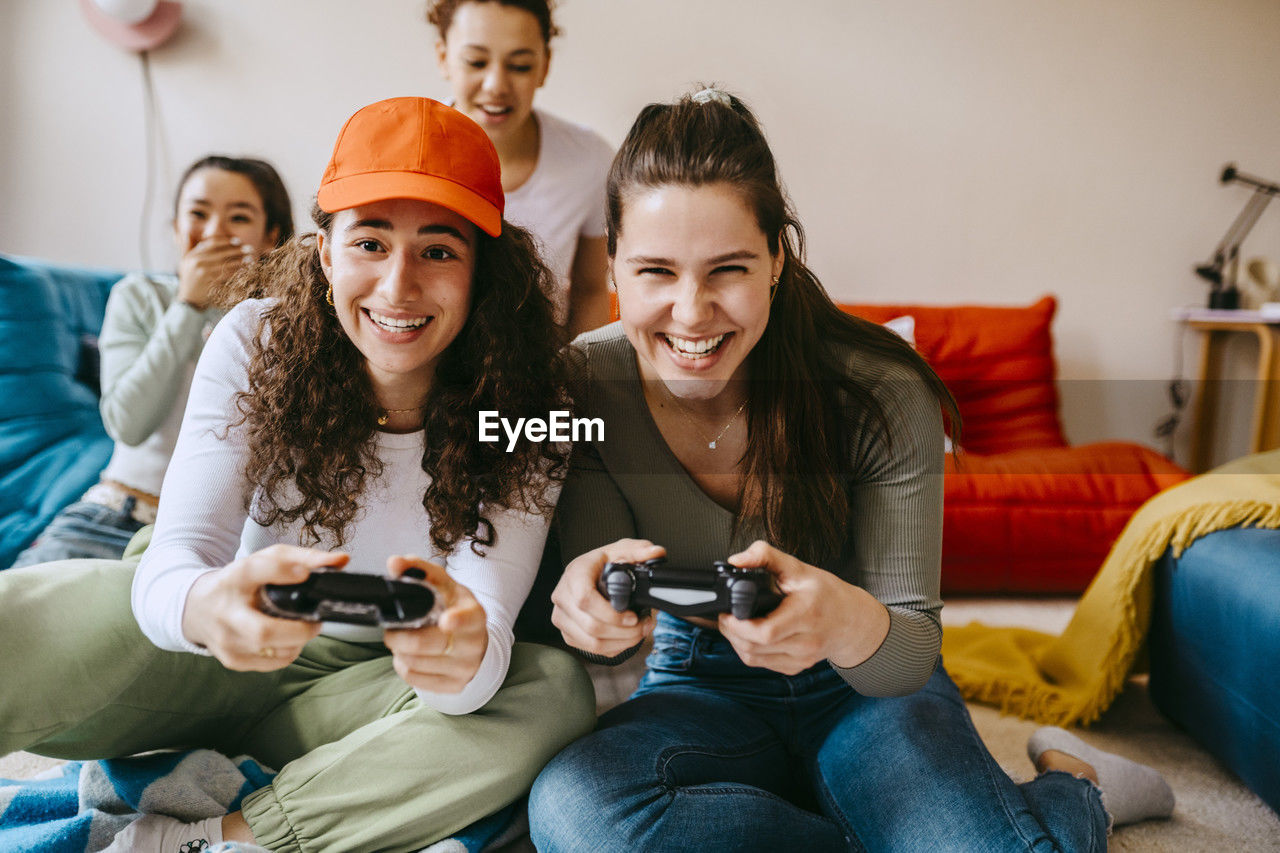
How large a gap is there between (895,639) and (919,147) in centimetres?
179

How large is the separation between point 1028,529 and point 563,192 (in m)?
1.05

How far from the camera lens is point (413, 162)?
728 mm

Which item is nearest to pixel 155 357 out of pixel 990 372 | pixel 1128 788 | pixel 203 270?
pixel 203 270

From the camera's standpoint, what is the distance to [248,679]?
32.3 inches

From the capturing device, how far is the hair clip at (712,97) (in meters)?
0.75

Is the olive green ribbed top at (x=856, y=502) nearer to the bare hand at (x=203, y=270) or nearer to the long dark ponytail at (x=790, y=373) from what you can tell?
the long dark ponytail at (x=790, y=373)

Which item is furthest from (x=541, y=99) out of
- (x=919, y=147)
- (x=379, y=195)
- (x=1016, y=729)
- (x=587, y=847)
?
(x=587, y=847)

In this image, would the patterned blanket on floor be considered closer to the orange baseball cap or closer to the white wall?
the orange baseball cap

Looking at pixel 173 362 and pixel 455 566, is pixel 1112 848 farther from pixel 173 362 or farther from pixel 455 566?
pixel 173 362

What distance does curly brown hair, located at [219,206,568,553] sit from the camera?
2.48ft

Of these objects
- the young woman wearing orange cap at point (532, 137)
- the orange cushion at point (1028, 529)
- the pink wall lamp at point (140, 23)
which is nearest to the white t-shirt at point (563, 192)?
the young woman wearing orange cap at point (532, 137)

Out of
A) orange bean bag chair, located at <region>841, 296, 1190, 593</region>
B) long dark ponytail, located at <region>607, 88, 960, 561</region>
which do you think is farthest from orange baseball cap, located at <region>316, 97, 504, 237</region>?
orange bean bag chair, located at <region>841, 296, 1190, 593</region>

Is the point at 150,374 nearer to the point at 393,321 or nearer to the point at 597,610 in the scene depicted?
the point at 393,321

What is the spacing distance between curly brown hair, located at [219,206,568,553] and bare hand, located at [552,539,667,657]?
108mm
